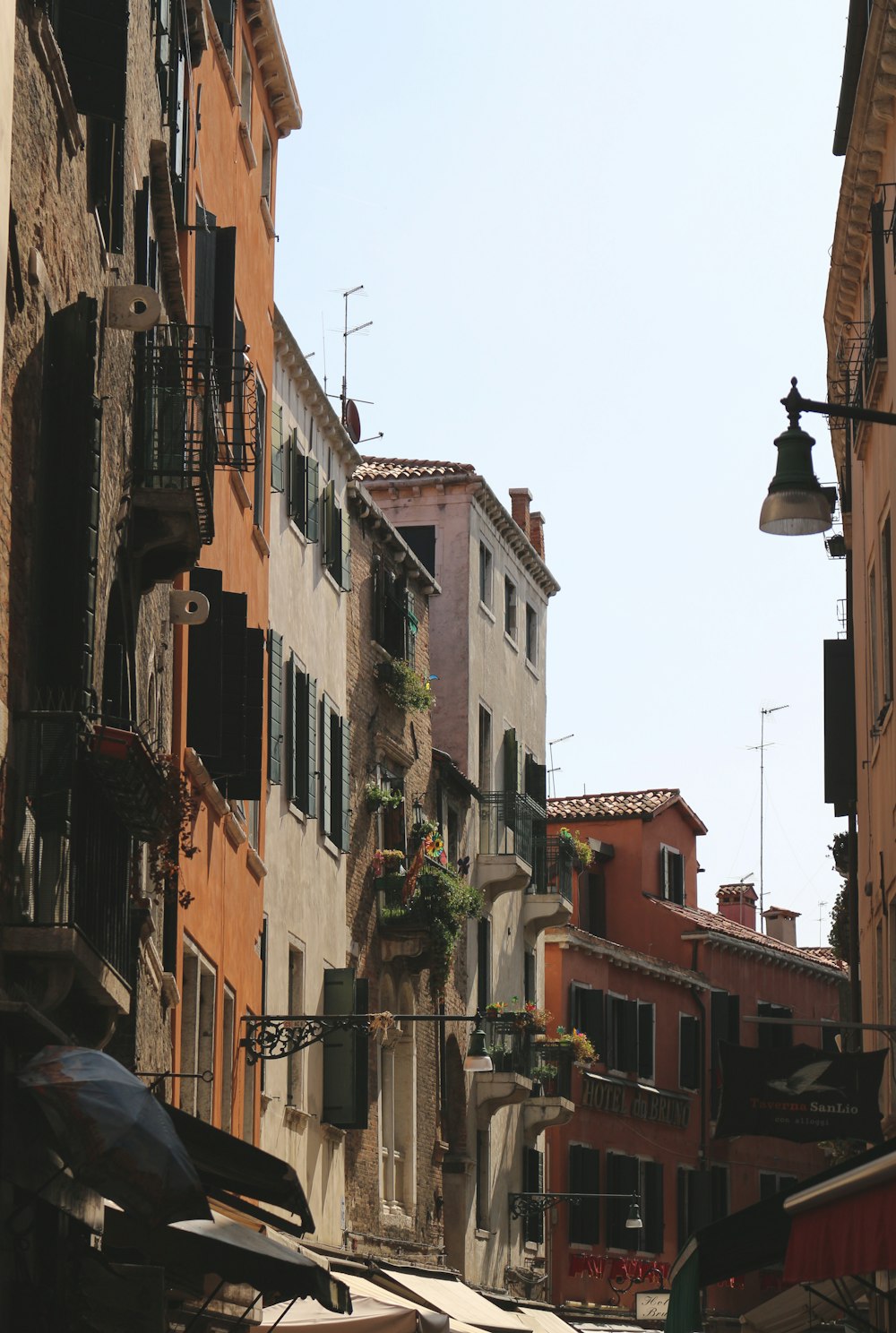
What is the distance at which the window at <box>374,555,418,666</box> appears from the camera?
31188 millimetres

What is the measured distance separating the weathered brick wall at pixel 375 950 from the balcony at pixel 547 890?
5663mm

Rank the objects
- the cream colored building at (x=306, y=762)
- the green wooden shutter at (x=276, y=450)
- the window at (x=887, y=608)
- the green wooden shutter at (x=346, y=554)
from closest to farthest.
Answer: the window at (x=887, y=608) < the cream colored building at (x=306, y=762) < the green wooden shutter at (x=276, y=450) < the green wooden shutter at (x=346, y=554)

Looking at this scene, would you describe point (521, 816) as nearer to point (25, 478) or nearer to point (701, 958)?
point (701, 958)

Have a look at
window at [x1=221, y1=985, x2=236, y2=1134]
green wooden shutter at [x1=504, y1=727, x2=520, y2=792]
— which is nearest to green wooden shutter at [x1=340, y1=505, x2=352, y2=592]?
window at [x1=221, y1=985, x2=236, y2=1134]

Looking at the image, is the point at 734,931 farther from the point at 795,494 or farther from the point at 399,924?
the point at 795,494

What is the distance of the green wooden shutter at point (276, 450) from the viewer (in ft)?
79.2

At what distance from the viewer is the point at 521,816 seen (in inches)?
1524

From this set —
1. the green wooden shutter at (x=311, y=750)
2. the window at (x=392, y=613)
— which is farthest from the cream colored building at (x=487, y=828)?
the green wooden shutter at (x=311, y=750)

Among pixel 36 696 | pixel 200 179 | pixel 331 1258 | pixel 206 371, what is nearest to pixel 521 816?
pixel 331 1258

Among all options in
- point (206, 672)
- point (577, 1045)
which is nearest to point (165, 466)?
point (206, 672)

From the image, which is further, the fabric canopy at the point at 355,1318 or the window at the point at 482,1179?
the window at the point at 482,1179

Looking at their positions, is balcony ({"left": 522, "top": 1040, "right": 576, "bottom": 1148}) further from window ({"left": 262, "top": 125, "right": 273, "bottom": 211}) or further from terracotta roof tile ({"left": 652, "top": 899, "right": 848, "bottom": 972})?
window ({"left": 262, "top": 125, "right": 273, "bottom": 211})

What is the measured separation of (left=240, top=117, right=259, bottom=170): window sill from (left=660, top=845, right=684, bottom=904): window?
30.5 m

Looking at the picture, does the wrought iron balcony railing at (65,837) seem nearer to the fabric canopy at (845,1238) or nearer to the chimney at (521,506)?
the fabric canopy at (845,1238)
